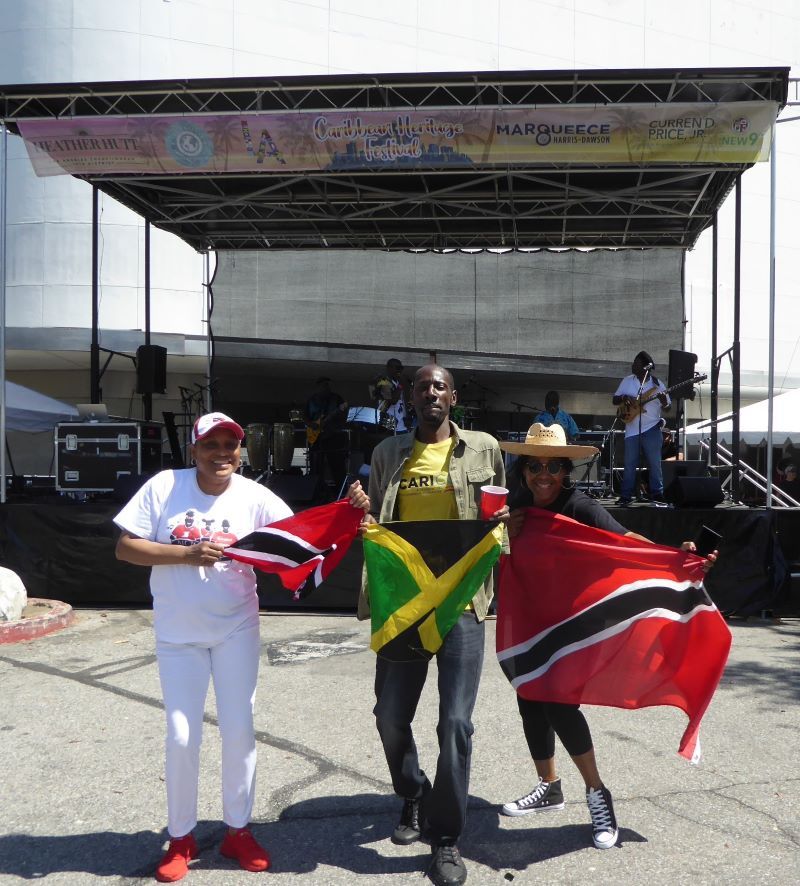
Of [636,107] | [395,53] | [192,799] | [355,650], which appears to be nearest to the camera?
[192,799]

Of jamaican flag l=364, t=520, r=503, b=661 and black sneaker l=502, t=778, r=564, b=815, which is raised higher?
jamaican flag l=364, t=520, r=503, b=661

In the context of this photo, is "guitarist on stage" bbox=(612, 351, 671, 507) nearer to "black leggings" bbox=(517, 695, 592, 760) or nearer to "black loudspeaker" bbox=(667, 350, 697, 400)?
"black loudspeaker" bbox=(667, 350, 697, 400)

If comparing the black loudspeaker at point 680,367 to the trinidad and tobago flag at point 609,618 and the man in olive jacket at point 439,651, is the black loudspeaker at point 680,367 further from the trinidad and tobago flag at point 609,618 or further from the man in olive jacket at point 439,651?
the man in olive jacket at point 439,651

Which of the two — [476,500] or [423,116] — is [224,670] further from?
[423,116]

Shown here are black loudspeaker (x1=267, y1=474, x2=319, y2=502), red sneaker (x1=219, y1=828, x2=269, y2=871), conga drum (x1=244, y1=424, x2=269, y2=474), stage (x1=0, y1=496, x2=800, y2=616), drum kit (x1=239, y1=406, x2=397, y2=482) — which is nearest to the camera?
red sneaker (x1=219, y1=828, x2=269, y2=871)

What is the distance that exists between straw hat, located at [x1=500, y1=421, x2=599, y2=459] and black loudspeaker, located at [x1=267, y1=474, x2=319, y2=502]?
7677mm

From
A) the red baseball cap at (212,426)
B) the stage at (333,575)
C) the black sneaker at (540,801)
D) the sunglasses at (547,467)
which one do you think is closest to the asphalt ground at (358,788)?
the black sneaker at (540,801)

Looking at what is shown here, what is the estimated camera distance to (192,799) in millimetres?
3418

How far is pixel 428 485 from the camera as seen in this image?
149 inches

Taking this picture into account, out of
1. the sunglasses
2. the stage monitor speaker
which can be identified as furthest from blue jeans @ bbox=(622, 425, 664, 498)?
the sunglasses

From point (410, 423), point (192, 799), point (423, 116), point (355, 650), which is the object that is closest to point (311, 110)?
point (423, 116)

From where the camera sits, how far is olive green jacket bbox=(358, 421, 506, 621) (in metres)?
3.76

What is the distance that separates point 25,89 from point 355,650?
275 inches

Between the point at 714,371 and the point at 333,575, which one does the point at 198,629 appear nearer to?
the point at 333,575
